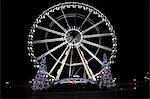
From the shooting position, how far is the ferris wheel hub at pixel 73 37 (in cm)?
3053

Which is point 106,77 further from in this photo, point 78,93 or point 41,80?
point 78,93

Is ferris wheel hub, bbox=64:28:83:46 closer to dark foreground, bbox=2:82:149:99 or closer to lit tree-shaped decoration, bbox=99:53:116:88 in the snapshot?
lit tree-shaped decoration, bbox=99:53:116:88

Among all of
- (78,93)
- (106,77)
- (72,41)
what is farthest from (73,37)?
(78,93)

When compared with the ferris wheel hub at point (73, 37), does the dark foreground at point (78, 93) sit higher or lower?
lower

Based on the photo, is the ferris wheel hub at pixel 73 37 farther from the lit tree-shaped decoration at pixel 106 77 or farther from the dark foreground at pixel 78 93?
the dark foreground at pixel 78 93

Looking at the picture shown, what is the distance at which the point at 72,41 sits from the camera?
101ft

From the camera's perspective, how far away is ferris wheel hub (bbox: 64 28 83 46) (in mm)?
30531

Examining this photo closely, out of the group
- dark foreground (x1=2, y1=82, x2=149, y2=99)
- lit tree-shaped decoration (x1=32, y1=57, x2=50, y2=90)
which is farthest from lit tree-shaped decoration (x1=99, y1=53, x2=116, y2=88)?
lit tree-shaped decoration (x1=32, y1=57, x2=50, y2=90)

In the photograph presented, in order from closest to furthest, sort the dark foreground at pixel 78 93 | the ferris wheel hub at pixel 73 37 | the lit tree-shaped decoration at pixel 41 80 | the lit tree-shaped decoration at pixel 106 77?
the dark foreground at pixel 78 93 → the lit tree-shaped decoration at pixel 41 80 → the lit tree-shaped decoration at pixel 106 77 → the ferris wheel hub at pixel 73 37

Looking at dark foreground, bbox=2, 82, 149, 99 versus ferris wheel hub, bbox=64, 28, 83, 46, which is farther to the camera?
ferris wheel hub, bbox=64, 28, 83, 46

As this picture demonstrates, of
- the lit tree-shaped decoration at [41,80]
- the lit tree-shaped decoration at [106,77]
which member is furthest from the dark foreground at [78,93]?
the lit tree-shaped decoration at [106,77]

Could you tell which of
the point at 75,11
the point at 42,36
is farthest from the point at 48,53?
the point at 75,11

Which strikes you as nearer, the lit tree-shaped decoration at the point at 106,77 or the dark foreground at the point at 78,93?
the dark foreground at the point at 78,93

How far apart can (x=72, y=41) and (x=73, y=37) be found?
568 millimetres
